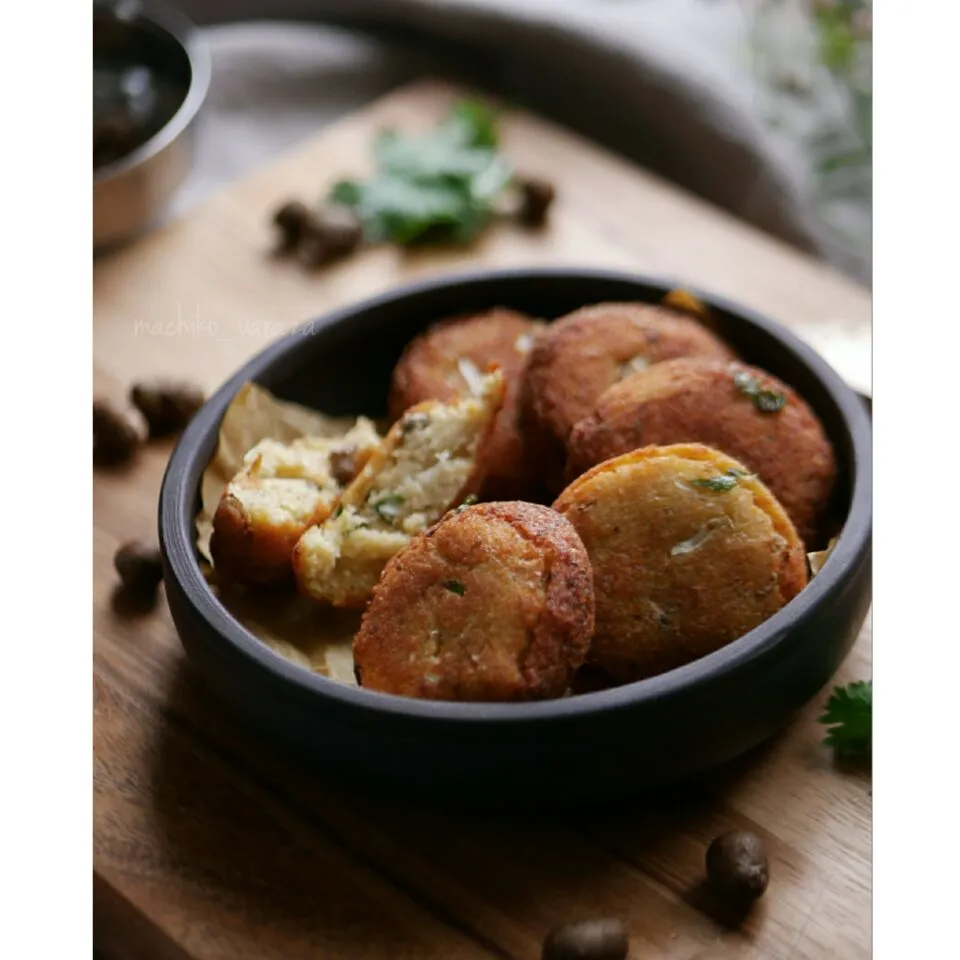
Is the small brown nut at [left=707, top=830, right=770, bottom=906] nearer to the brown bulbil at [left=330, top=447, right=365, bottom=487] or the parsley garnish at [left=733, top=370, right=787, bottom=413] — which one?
the parsley garnish at [left=733, top=370, right=787, bottom=413]

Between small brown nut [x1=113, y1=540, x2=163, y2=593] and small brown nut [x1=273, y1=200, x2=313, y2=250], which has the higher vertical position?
small brown nut [x1=273, y1=200, x2=313, y2=250]

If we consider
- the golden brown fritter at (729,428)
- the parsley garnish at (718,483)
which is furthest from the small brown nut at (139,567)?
the parsley garnish at (718,483)

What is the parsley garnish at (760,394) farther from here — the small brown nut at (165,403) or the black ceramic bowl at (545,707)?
the small brown nut at (165,403)

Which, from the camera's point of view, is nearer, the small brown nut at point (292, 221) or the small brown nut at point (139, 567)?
the small brown nut at point (139, 567)

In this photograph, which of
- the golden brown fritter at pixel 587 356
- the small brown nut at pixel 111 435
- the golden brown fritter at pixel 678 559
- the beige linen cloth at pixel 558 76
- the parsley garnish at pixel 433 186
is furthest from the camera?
the beige linen cloth at pixel 558 76

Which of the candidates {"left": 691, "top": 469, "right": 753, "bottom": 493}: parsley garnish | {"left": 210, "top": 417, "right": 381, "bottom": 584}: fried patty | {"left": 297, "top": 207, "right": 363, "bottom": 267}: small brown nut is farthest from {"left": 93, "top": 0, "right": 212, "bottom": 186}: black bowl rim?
{"left": 691, "top": 469, "right": 753, "bottom": 493}: parsley garnish

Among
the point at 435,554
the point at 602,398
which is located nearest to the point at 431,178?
the point at 602,398

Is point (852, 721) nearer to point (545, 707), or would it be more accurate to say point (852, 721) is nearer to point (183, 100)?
point (545, 707)
